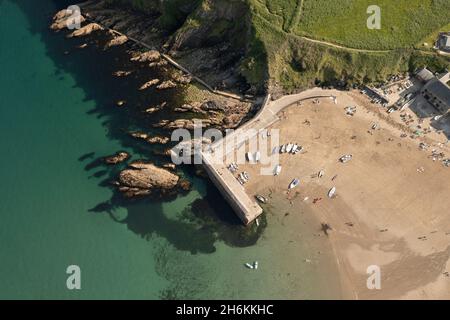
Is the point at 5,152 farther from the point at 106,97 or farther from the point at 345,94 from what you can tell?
the point at 345,94

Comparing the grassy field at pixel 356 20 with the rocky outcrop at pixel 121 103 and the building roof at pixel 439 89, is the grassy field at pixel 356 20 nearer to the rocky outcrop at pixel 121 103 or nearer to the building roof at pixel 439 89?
the building roof at pixel 439 89

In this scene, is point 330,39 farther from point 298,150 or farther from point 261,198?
point 261,198

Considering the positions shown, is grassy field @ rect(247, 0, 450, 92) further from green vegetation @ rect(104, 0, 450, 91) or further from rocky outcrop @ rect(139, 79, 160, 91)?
rocky outcrop @ rect(139, 79, 160, 91)

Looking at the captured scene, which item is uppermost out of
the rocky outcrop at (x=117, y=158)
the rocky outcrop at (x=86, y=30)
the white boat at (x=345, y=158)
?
the rocky outcrop at (x=86, y=30)

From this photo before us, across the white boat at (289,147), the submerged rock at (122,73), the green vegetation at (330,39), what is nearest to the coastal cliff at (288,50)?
the green vegetation at (330,39)

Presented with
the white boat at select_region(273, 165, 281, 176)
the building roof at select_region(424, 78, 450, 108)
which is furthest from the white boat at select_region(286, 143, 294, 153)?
the building roof at select_region(424, 78, 450, 108)
